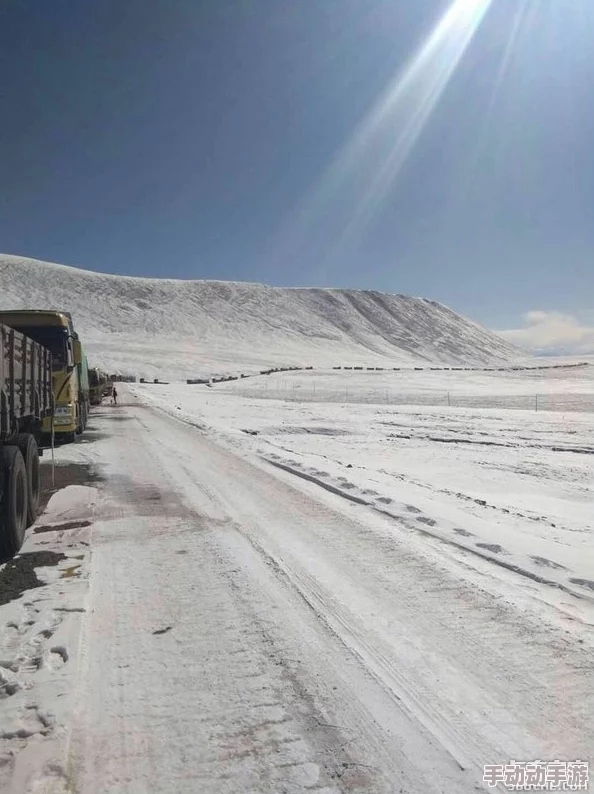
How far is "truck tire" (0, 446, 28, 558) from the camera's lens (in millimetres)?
5387

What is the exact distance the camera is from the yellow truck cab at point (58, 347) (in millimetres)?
12367

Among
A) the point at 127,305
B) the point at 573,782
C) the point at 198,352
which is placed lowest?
the point at 573,782

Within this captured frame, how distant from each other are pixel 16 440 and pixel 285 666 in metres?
4.57

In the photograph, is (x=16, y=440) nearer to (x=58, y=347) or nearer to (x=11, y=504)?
(x=11, y=504)

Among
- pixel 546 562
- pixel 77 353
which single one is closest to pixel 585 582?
pixel 546 562

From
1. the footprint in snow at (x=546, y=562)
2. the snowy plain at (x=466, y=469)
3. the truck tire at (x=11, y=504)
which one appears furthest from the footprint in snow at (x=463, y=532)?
the truck tire at (x=11, y=504)

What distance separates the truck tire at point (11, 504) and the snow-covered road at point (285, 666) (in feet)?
0.93

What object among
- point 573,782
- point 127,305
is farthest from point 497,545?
point 127,305

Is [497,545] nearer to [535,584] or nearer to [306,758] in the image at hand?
[535,584]

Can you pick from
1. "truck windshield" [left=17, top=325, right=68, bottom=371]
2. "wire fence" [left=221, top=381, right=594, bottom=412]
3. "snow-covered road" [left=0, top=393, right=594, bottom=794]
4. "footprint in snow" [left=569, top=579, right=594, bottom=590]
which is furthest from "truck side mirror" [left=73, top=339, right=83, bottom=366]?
"wire fence" [left=221, top=381, right=594, bottom=412]

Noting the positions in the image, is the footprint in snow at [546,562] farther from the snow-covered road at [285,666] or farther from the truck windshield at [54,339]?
the truck windshield at [54,339]

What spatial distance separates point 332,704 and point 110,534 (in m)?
4.01

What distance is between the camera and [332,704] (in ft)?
9.96

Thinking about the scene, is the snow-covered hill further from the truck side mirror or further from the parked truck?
the parked truck
